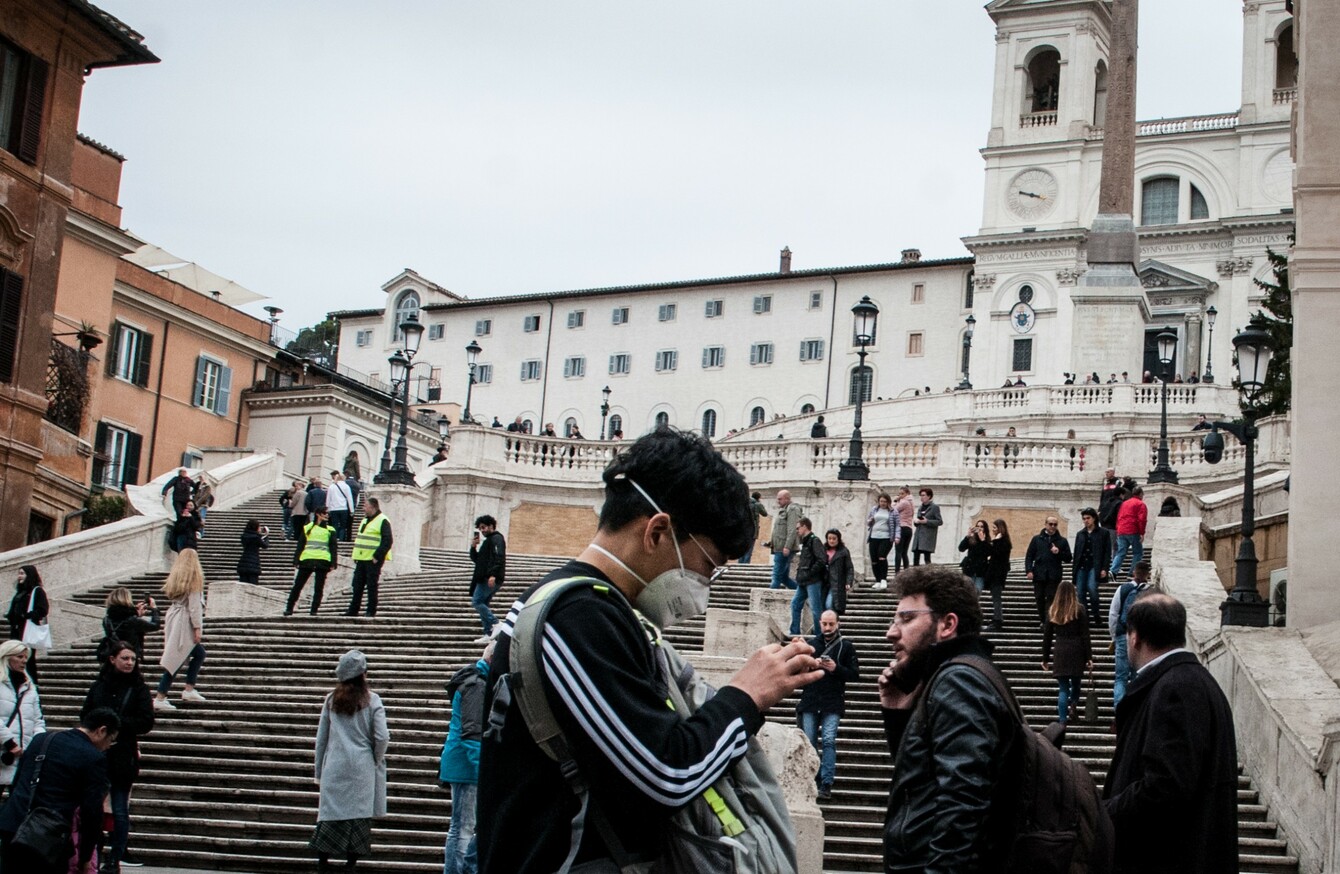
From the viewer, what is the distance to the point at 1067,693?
17.3 m

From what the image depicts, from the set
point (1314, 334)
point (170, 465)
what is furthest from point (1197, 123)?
point (1314, 334)

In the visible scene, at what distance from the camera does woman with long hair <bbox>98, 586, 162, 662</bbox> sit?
15.0 m

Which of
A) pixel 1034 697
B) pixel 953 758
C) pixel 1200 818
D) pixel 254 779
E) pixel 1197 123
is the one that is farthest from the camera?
pixel 1197 123

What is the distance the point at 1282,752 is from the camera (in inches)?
547

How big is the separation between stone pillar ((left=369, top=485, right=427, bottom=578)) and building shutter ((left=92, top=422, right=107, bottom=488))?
20023mm

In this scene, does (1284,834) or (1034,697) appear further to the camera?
(1034,697)

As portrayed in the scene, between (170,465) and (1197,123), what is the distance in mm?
48957

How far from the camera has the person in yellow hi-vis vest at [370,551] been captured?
23672 mm

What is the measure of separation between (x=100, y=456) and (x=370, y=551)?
91.4 feet

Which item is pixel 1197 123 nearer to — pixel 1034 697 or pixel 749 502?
pixel 1034 697

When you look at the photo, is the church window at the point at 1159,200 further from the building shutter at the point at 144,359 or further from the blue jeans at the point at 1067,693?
the blue jeans at the point at 1067,693

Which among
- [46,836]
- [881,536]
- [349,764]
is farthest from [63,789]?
[881,536]

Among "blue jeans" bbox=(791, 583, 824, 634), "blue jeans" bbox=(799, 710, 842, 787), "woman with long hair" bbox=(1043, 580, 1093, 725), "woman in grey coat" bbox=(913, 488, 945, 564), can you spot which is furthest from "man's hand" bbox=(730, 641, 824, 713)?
"woman in grey coat" bbox=(913, 488, 945, 564)

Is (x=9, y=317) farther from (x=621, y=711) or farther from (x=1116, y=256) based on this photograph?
(x=1116, y=256)
